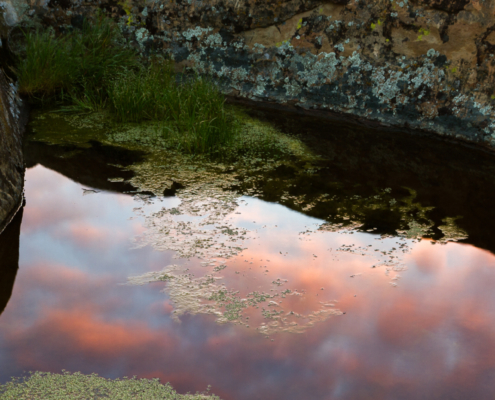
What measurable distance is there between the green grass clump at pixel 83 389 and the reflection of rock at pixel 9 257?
311 millimetres

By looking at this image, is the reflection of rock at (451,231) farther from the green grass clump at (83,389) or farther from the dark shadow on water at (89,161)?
the dark shadow on water at (89,161)

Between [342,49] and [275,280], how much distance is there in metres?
1.94

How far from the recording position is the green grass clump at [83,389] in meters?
1.14

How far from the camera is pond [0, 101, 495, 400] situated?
1.23 meters

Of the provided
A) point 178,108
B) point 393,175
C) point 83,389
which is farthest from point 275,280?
point 178,108

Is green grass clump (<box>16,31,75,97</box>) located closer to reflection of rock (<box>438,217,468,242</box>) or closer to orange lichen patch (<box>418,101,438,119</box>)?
orange lichen patch (<box>418,101,438,119</box>)

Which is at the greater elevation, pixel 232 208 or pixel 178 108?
pixel 178 108

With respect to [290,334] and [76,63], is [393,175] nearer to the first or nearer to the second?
[290,334]

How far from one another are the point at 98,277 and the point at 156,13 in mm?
2355

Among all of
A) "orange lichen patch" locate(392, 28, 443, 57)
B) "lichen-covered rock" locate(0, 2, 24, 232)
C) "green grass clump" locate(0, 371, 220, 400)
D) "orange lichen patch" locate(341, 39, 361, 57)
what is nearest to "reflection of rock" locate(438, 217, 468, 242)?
"green grass clump" locate(0, 371, 220, 400)

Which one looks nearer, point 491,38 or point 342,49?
point 491,38

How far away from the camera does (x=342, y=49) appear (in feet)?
10.2

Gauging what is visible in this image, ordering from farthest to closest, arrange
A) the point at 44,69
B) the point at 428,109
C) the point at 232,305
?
the point at 44,69 → the point at 428,109 → the point at 232,305

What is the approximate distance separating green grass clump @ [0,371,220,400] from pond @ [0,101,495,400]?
25mm
